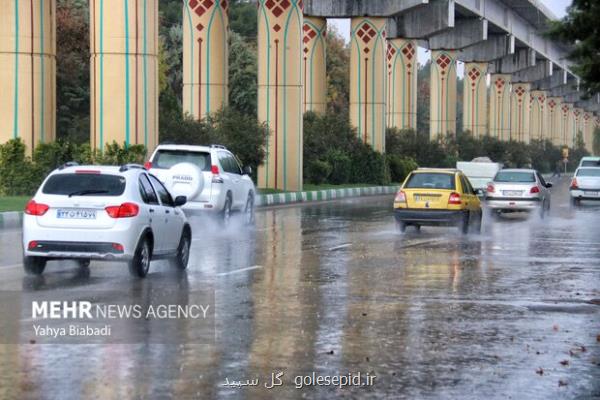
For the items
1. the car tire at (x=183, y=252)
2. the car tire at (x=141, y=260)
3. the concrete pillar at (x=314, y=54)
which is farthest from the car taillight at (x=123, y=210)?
the concrete pillar at (x=314, y=54)

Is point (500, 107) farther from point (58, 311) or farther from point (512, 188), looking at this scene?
point (58, 311)

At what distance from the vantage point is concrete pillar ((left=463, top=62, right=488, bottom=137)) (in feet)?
309

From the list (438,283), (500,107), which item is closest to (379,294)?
(438,283)

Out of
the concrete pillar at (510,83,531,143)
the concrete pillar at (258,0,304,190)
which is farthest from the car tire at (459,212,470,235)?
the concrete pillar at (510,83,531,143)

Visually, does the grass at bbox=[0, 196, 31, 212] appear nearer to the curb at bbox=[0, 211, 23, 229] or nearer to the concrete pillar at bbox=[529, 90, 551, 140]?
the curb at bbox=[0, 211, 23, 229]

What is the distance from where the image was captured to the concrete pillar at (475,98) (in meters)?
94.2

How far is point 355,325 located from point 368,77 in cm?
5063

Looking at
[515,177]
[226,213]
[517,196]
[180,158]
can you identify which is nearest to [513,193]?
[517,196]

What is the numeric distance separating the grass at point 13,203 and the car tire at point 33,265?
534 inches

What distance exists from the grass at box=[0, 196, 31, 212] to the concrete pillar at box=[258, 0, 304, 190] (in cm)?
1543

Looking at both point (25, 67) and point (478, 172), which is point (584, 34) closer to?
point (25, 67)

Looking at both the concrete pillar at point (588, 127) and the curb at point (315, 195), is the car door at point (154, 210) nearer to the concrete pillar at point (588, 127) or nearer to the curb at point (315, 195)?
the curb at point (315, 195)

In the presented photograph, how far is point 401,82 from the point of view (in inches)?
3054

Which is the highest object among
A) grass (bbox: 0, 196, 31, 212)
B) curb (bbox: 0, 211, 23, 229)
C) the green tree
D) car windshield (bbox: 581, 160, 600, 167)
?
the green tree
